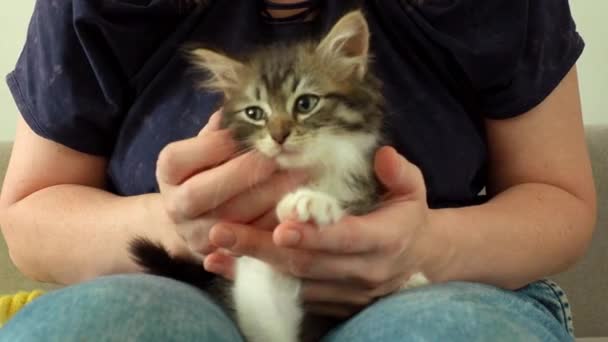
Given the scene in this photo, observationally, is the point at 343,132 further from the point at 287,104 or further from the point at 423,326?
the point at 423,326

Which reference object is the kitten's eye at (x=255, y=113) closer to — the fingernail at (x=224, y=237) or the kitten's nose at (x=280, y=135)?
the kitten's nose at (x=280, y=135)

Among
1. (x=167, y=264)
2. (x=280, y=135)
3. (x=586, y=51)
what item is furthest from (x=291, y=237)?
(x=586, y=51)

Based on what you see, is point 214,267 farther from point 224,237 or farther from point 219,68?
point 219,68

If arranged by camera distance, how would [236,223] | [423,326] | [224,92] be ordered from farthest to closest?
1. [224,92]
2. [236,223]
3. [423,326]

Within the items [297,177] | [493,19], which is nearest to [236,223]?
[297,177]

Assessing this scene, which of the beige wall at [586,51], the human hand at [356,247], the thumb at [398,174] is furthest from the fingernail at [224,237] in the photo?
the beige wall at [586,51]

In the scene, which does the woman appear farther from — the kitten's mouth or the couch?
the couch
